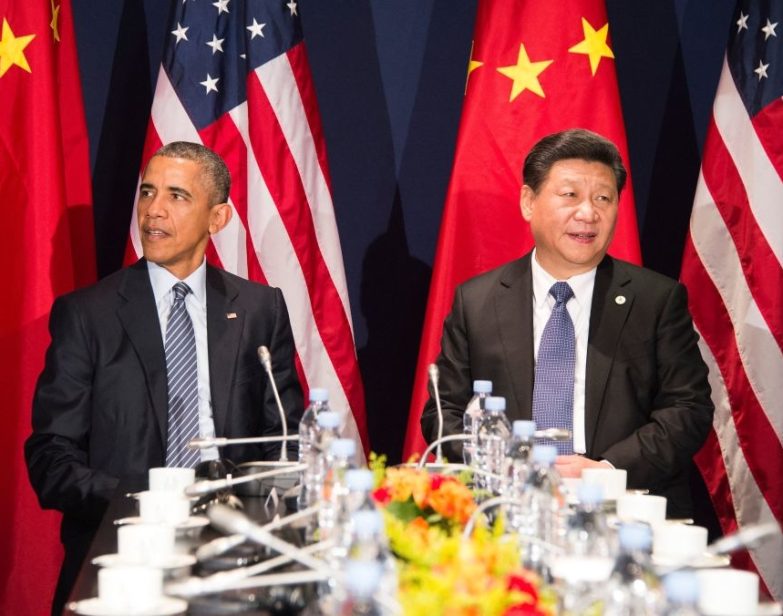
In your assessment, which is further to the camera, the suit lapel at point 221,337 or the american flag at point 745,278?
the american flag at point 745,278

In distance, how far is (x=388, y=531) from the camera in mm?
1899

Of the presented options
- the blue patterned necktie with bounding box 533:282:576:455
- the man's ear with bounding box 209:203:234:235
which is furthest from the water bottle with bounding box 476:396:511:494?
the man's ear with bounding box 209:203:234:235

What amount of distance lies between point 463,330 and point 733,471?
4.25ft

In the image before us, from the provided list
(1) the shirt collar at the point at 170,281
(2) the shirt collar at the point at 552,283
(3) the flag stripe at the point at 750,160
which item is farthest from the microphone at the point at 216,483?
(3) the flag stripe at the point at 750,160

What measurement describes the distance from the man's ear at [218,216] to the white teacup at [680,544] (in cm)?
204

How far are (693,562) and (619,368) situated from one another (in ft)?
4.78

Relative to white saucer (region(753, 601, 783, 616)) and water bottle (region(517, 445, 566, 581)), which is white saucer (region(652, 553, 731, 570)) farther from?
white saucer (region(753, 601, 783, 616))

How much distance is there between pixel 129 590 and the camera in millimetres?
1720

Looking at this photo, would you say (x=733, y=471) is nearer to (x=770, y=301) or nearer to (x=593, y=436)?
(x=770, y=301)

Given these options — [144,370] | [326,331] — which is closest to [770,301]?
[326,331]

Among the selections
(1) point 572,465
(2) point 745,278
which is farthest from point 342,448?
(2) point 745,278

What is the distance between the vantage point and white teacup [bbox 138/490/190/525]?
2252 millimetres

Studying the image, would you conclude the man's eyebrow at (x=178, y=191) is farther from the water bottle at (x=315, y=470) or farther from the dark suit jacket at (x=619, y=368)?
the water bottle at (x=315, y=470)

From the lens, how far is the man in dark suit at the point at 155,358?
10.7 ft
